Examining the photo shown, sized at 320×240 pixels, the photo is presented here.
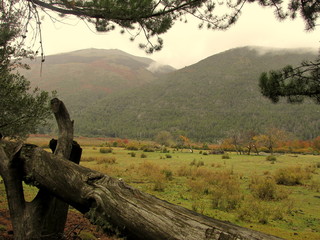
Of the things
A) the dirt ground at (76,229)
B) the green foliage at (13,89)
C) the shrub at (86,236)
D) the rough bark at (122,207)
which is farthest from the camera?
the green foliage at (13,89)

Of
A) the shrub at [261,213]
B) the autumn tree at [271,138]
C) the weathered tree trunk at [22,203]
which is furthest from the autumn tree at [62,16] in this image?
the autumn tree at [271,138]

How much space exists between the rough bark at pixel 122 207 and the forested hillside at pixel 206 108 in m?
110

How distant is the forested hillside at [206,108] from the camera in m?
122

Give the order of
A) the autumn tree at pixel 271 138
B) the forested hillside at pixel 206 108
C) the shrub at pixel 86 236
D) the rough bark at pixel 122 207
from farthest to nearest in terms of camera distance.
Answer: the forested hillside at pixel 206 108 < the autumn tree at pixel 271 138 < the shrub at pixel 86 236 < the rough bark at pixel 122 207

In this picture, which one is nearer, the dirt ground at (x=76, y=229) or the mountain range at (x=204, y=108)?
the dirt ground at (x=76, y=229)

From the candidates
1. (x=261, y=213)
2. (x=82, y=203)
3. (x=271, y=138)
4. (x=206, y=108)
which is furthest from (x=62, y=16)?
(x=206, y=108)

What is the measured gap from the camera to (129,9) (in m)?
5.54

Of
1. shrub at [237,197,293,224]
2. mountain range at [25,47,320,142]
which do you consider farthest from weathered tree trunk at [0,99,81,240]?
mountain range at [25,47,320,142]

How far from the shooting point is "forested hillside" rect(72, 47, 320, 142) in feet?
400

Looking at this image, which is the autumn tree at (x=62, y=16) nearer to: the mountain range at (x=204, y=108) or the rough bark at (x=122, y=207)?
the rough bark at (x=122, y=207)

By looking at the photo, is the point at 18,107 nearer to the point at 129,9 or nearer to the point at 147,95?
the point at 129,9

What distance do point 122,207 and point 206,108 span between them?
15854cm

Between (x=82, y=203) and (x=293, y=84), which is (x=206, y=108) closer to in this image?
(x=293, y=84)

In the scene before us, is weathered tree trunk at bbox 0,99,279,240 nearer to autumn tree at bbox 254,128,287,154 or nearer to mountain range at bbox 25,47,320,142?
autumn tree at bbox 254,128,287,154
